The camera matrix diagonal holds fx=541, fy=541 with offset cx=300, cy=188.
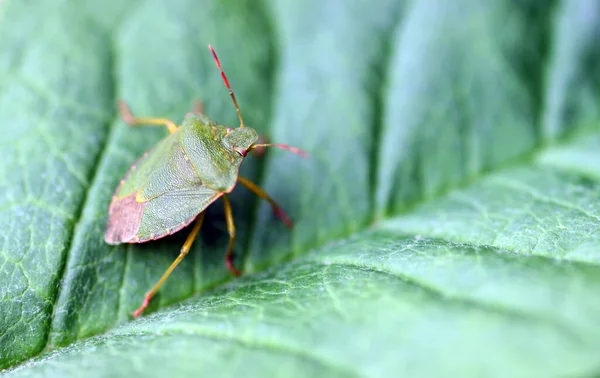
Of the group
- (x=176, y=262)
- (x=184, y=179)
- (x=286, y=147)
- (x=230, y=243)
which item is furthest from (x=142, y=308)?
(x=286, y=147)

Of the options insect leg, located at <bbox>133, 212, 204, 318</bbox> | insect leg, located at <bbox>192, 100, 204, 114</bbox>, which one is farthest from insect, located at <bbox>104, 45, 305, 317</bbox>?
insect leg, located at <bbox>192, 100, 204, 114</bbox>

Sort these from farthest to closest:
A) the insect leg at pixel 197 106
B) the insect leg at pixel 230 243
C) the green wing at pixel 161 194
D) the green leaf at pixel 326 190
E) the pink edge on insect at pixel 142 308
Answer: the insect leg at pixel 197 106
the insect leg at pixel 230 243
the green wing at pixel 161 194
the pink edge on insect at pixel 142 308
the green leaf at pixel 326 190

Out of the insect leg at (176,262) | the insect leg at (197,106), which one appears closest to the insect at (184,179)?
the insect leg at (176,262)

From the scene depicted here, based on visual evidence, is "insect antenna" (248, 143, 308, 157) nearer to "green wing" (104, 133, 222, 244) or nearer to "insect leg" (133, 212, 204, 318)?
"green wing" (104, 133, 222, 244)

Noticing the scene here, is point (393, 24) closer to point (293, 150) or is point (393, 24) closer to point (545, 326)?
point (293, 150)

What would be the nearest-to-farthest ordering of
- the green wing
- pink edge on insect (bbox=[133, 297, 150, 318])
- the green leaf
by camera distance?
the green leaf < pink edge on insect (bbox=[133, 297, 150, 318]) < the green wing

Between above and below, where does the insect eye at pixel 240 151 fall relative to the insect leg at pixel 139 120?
below

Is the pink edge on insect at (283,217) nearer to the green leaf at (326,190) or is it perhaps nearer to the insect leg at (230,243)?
the green leaf at (326,190)
